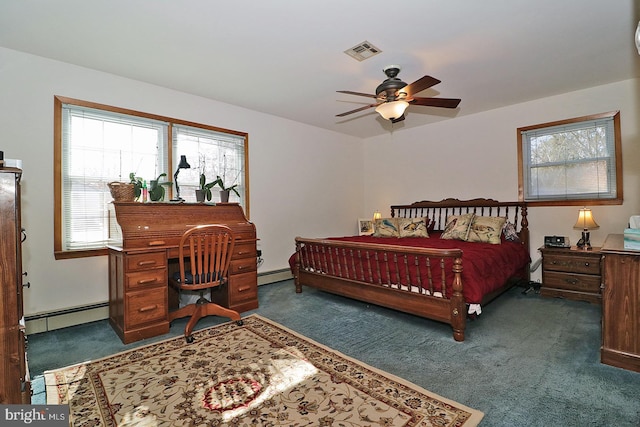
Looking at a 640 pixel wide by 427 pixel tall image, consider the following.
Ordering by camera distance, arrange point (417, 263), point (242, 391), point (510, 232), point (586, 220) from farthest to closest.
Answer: point (510, 232), point (586, 220), point (417, 263), point (242, 391)

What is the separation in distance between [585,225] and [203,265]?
4.21 meters

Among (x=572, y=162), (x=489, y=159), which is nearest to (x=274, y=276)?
(x=489, y=159)

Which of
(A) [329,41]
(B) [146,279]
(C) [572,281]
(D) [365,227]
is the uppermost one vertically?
(A) [329,41]

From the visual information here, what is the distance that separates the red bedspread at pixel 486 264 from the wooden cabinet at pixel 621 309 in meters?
0.80

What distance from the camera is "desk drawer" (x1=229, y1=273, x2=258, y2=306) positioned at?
10.5 ft

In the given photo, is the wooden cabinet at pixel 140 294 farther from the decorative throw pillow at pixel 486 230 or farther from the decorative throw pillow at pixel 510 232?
the decorative throw pillow at pixel 510 232

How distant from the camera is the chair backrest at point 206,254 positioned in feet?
8.39

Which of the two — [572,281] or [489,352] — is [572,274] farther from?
[489,352]

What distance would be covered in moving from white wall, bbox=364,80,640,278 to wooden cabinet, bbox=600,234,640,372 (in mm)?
2114

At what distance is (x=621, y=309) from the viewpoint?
2012 millimetres

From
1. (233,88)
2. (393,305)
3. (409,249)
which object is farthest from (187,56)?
(393,305)

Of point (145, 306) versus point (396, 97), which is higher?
point (396, 97)

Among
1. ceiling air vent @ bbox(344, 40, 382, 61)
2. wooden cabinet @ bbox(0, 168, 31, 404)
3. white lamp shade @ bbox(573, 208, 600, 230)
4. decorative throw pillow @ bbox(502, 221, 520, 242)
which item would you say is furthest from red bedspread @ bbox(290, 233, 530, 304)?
wooden cabinet @ bbox(0, 168, 31, 404)

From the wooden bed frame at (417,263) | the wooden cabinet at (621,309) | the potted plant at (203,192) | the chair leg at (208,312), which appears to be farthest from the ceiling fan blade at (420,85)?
the chair leg at (208,312)
